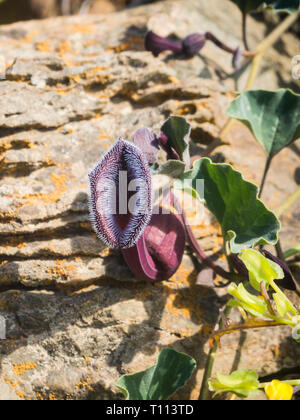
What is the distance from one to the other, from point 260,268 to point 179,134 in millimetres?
409

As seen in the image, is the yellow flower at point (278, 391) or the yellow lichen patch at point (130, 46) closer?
the yellow flower at point (278, 391)

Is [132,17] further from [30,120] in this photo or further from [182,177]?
[182,177]

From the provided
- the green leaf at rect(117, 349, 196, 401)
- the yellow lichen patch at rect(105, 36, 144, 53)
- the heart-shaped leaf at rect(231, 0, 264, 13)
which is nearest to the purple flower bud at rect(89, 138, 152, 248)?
the green leaf at rect(117, 349, 196, 401)

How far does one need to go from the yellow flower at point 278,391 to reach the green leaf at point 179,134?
561mm

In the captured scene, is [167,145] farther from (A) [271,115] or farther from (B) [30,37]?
(B) [30,37]

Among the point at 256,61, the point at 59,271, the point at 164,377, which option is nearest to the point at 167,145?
the point at 59,271

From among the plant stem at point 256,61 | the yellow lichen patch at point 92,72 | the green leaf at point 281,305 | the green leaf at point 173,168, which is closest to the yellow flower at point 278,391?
the green leaf at point 281,305

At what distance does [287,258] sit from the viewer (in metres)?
1.36

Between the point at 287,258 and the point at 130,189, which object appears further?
the point at 287,258

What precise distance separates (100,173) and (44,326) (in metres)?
0.47

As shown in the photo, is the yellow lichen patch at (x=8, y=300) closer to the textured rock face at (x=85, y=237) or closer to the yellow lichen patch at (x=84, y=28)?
the textured rock face at (x=85, y=237)

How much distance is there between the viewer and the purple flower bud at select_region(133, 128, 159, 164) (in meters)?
1.16

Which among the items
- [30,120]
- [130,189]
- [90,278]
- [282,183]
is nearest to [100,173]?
[130,189]

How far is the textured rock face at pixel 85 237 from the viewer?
1.21 metres
